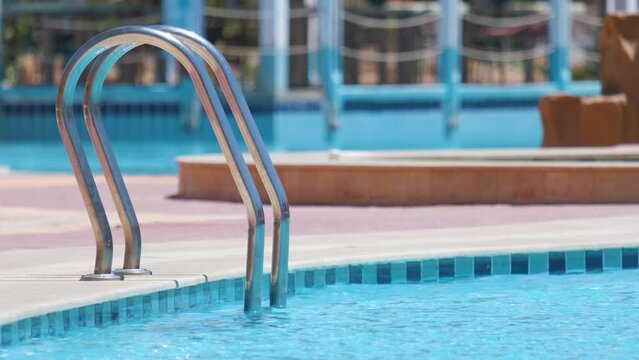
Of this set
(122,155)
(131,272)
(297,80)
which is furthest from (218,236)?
(297,80)

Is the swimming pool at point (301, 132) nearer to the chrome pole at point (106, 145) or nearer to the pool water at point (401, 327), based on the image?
the pool water at point (401, 327)

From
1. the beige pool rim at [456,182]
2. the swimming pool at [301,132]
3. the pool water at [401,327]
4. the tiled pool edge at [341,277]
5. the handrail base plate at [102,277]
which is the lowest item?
the pool water at [401,327]

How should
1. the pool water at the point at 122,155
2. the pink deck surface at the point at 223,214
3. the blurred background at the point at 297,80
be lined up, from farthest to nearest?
1. the blurred background at the point at 297,80
2. the pool water at the point at 122,155
3. the pink deck surface at the point at 223,214

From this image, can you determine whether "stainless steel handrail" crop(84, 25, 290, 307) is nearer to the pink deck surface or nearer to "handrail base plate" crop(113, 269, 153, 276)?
"handrail base plate" crop(113, 269, 153, 276)

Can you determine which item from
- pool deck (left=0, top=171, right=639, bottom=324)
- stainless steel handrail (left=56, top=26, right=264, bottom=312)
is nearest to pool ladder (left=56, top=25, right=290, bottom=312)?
stainless steel handrail (left=56, top=26, right=264, bottom=312)

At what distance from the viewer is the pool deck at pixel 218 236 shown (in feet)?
22.1

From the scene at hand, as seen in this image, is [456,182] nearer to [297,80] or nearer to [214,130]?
[214,130]

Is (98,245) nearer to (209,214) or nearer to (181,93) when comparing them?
(209,214)

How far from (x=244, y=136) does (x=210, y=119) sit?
182mm

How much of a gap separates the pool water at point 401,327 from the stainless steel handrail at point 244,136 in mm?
218

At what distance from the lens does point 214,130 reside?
626 centimetres

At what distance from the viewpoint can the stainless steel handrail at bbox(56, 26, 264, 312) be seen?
20.5ft

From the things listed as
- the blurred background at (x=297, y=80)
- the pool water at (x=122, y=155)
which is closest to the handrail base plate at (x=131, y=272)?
the pool water at (x=122, y=155)

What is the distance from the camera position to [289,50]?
24.7m
